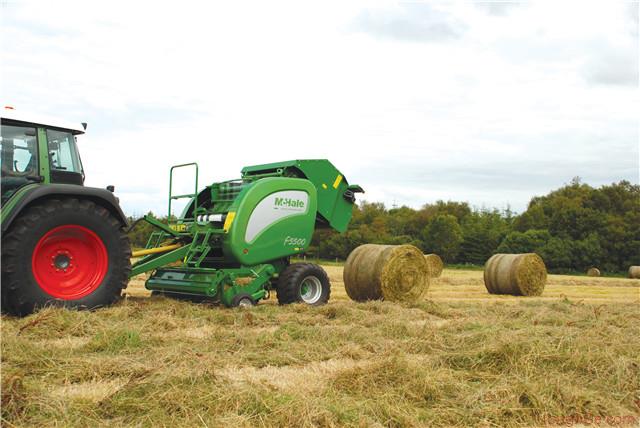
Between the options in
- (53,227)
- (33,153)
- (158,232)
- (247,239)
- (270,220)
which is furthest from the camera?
(158,232)

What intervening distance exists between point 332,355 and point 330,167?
527cm

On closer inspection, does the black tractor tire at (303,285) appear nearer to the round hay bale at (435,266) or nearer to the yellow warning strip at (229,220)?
the yellow warning strip at (229,220)

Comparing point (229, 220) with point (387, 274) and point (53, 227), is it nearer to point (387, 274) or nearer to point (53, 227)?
point (53, 227)

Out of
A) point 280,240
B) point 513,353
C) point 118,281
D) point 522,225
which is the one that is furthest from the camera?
point 522,225

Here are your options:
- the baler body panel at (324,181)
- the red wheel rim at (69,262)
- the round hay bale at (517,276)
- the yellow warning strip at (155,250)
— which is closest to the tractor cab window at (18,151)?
the red wheel rim at (69,262)

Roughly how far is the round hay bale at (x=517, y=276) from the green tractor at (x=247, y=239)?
22.3 feet

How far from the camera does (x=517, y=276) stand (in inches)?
584

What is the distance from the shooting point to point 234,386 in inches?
146

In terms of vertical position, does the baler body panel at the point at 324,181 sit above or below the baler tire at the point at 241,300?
above

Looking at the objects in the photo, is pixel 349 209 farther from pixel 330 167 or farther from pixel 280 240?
pixel 280 240

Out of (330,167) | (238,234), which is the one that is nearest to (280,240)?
(238,234)

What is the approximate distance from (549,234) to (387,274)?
1575 inches

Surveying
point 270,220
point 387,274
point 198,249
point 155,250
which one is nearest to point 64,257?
point 155,250

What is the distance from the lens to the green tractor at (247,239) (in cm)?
833
